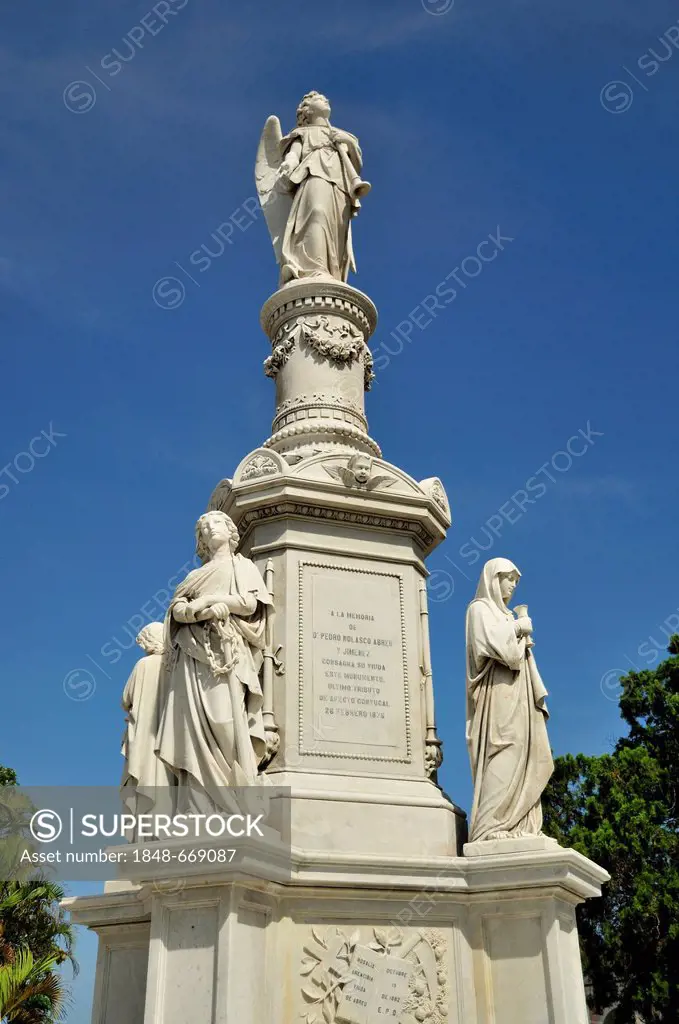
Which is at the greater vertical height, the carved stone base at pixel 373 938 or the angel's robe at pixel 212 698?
the angel's robe at pixel 212 698

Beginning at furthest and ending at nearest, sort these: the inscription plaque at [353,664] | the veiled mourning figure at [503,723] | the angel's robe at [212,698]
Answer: the inscription plaque at [353,664]
the veiled mourning figure at [503,723]
the angel's robe at [212,698]

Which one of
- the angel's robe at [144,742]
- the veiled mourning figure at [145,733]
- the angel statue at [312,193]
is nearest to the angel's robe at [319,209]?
the angel statue at [312,193]

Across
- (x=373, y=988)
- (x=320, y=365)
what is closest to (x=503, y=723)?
(x=373, y=988)

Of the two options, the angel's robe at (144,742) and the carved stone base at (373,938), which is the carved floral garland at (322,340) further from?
the carved stone base at (373,938)

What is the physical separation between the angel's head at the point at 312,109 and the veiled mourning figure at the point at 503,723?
299 inches

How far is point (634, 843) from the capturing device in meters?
24.1

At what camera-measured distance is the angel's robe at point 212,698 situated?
320 inches

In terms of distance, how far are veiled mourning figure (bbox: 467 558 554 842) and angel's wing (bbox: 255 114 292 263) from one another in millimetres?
6074

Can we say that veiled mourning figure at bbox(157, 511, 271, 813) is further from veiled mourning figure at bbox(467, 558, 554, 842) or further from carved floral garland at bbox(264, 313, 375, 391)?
carved floral garland at bbox(264, 313, 375, 391)

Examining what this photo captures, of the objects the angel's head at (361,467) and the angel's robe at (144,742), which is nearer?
the angel's robe at (144,742)

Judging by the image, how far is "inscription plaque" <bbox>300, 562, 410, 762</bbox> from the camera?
9.22 m

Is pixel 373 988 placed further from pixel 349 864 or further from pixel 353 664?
pixel 353 664

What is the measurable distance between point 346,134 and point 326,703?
823 centimetres

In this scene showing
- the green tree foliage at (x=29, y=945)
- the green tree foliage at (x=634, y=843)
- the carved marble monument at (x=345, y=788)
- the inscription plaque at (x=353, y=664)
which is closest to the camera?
the carved marble monument at (x=345, y=788)
